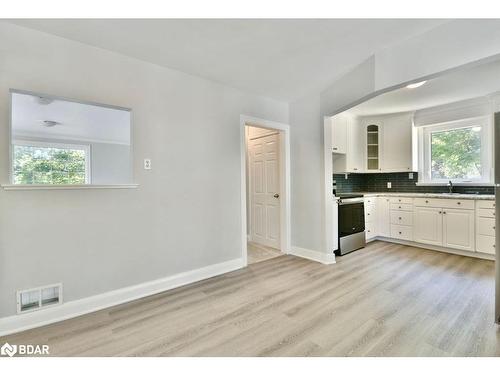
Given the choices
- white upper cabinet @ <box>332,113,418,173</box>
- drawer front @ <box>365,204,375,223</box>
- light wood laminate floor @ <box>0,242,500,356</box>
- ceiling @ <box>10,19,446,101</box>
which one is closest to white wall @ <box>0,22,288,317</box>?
ceiling @ <box>10,19,446,101</box>

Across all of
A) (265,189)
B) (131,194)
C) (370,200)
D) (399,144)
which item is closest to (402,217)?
(370,200)

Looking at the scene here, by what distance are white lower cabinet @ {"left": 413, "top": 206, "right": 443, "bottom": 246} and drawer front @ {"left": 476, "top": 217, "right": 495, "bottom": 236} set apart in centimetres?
44

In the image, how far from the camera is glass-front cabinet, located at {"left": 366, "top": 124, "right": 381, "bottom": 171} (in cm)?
475

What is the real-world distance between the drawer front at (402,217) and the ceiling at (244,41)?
278cm

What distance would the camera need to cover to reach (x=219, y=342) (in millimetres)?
1716

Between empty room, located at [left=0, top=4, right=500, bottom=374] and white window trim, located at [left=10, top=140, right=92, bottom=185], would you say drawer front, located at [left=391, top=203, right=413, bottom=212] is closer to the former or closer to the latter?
empty room, located at [left=0, top=4, right=500, bottom=374]

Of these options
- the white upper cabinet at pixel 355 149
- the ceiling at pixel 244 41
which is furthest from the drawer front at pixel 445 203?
the ceiling at pixel 244 41

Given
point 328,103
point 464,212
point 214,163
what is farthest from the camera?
point 464,212

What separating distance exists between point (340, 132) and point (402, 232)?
81.3 inches

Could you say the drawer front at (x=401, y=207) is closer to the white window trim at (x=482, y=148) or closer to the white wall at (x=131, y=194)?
the white window trim at (x=482, y=148)

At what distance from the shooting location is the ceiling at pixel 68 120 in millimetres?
1902
